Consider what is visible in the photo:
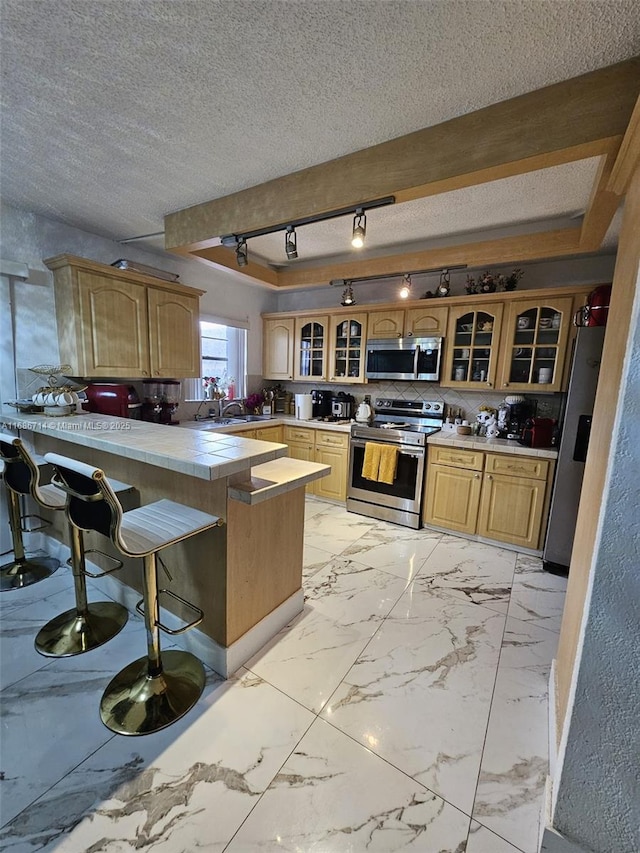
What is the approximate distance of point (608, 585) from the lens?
1.03m

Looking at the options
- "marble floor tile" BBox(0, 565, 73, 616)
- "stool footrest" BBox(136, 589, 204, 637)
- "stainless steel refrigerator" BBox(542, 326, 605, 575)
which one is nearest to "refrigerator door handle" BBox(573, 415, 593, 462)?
"stainless steel refrigerator" BBox(542, 326, 605, 575)

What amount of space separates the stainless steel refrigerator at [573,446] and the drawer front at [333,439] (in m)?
1.98

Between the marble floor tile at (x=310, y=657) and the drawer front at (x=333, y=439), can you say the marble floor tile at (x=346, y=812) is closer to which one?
the marble floor tile at (x=310, y=657)

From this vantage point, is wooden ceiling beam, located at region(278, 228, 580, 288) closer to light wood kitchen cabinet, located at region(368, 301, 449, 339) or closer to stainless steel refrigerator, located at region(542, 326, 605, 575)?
light wood kitchen cabinet, located at region(368, 301, 449, 339)

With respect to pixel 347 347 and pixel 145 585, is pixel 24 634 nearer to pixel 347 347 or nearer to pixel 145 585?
pixel 145 585

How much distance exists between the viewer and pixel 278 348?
460cm

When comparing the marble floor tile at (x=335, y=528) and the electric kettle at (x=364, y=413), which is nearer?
the marble floor tile at (x=335, y=528)

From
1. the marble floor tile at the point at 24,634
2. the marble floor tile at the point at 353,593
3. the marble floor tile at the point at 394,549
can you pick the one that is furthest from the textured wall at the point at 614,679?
the marble floor tile at the point at 24,634

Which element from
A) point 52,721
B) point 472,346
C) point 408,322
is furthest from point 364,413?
point 52,721

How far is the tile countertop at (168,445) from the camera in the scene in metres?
1.41

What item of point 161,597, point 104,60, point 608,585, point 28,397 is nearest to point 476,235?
point 104,60

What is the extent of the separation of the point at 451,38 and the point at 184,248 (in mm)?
2036

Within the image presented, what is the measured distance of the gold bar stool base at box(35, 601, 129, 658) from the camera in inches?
71.8

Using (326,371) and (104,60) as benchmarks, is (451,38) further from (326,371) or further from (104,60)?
(326,371)
